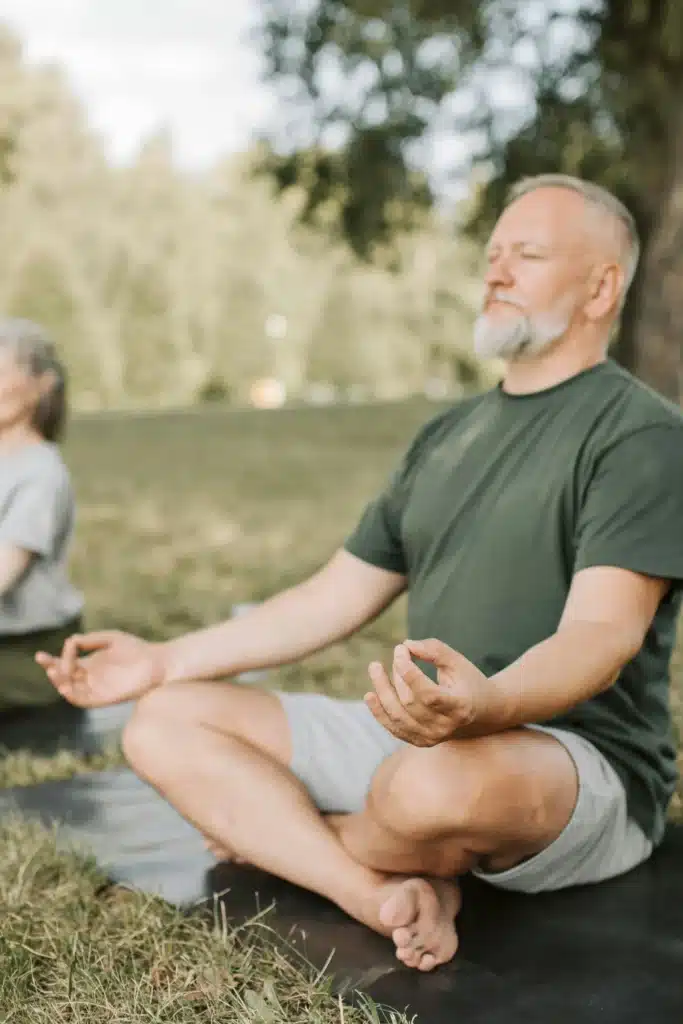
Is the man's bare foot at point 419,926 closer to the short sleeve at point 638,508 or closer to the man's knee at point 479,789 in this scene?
the man's knee at point 479,789

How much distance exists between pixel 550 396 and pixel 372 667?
0.91 m

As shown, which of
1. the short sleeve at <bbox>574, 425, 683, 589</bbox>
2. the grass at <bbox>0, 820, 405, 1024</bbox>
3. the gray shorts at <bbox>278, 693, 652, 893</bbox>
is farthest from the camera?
the gray shorts at <bbox>278, 693, 652, 893</bbox>

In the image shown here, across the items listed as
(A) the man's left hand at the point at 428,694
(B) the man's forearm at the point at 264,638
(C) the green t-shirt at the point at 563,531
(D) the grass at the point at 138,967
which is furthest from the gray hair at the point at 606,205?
(D) the grass at the point at 138,967

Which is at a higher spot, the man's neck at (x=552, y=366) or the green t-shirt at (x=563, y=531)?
the man's neck at (x=552, y=366)

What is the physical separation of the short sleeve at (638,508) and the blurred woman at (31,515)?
2202mm

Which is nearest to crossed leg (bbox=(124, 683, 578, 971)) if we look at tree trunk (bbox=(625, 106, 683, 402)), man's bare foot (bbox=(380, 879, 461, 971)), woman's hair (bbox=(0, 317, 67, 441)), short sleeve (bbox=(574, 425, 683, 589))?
man's bare foot (bbox=(380, 879, 461, 971))

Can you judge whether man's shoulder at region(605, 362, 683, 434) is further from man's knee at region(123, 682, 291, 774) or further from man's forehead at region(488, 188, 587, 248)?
man's knee at region(123, 682, 291, 774)

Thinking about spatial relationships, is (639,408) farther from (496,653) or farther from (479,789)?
(479,789)

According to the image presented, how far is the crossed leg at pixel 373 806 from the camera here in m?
2.22

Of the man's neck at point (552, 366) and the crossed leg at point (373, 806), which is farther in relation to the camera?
the man's neck at point (552, 366)

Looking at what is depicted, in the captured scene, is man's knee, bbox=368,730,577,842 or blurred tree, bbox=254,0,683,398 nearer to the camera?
man's knee, bbox=368,730,577,842

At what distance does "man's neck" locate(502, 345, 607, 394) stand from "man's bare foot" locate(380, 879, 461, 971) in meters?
1.03

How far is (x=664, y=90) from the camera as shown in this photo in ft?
33.5

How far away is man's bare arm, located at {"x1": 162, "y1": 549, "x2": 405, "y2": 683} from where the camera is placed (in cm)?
283
